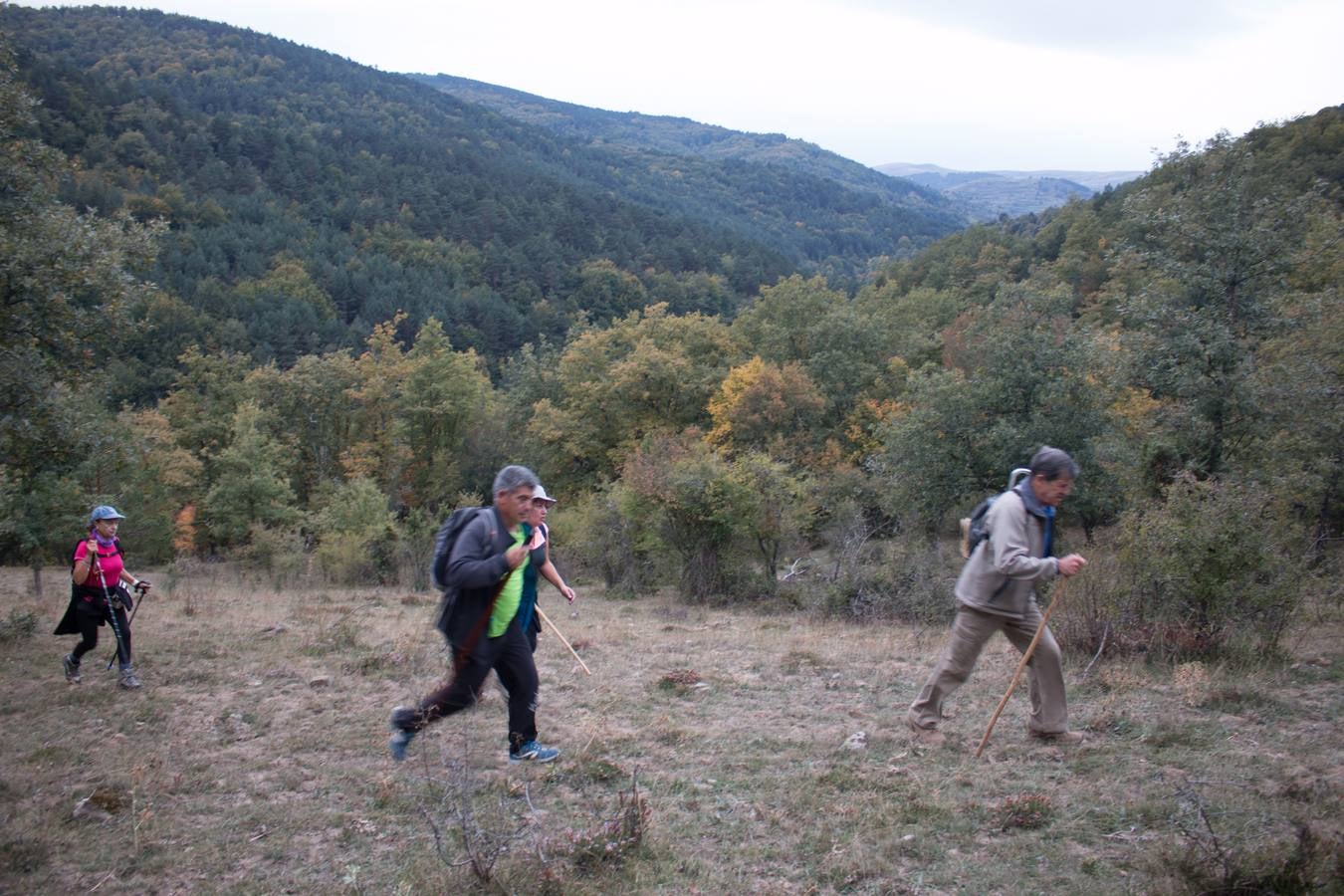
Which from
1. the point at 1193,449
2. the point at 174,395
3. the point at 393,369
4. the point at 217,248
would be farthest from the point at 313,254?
the point at 1193,449

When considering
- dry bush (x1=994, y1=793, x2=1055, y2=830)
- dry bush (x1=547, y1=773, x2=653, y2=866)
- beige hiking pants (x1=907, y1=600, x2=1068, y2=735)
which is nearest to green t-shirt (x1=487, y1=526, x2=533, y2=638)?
dry bush (x1=547, y1=773, x2=653, y2=866)

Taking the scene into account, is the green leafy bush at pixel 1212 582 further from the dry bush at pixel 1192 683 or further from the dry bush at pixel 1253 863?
the dry bush at pixel 1253 863

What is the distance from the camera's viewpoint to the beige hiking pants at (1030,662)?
545 cm

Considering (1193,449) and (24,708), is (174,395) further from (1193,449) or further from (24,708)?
(1193,449)

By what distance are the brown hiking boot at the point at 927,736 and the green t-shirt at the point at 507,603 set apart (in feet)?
9.58

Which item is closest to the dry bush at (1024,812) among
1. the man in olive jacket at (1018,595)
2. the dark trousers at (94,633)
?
the man in olive jacket at (1018,595)

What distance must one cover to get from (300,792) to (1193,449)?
531 inches

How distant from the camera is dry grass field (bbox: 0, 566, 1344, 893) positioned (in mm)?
3916

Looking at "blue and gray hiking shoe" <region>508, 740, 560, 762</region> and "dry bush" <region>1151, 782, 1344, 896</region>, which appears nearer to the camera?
"dry bush" <region>1151, 782, 1344, 896</region>

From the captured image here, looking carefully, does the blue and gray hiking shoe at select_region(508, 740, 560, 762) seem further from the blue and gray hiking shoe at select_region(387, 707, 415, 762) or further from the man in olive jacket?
the man in olive jacket

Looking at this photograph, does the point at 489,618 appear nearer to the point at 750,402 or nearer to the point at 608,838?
the point at 608,838

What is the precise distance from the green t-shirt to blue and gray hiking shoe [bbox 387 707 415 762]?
0.82 meters

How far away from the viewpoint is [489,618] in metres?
5.11

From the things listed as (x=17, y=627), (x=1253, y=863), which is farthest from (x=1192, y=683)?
(x=17, y=627)
